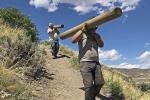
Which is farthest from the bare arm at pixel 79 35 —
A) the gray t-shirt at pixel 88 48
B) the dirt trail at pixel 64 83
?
the dirt trail at pixel 64 83

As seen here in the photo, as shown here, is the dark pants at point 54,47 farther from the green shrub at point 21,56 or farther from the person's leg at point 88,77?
the person's leg at point 88,77

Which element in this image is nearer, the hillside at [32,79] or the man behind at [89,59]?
the man behind at [89,59]

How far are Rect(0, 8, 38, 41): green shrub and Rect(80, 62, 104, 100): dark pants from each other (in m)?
9.24

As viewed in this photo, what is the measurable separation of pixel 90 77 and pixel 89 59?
426 millimetres

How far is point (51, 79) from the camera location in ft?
39.8

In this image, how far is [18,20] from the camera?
18.9 meters

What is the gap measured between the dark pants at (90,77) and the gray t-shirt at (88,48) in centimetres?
14

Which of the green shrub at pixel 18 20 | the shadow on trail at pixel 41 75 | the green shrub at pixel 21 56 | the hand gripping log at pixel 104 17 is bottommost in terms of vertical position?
the shadow on trail at pixel 41 75

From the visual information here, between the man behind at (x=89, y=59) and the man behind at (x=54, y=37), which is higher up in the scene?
the man behind at (x=54, y=37)

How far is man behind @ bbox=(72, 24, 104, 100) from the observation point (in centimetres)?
925

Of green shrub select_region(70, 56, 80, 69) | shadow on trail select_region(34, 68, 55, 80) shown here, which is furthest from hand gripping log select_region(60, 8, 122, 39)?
green shrub select_region(70, 56, 80, 69)

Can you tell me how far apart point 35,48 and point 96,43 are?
3910mm

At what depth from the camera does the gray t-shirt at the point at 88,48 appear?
927 centimetres

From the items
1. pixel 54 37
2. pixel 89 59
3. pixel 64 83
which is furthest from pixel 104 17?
pixel 54 37
